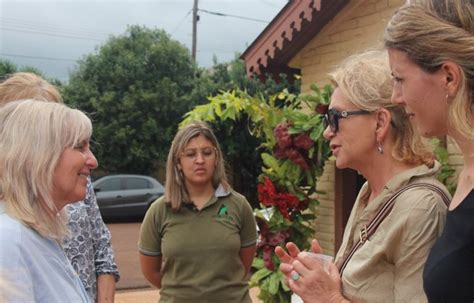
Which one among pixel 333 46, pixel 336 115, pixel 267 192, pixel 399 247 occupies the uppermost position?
pixel 333 46

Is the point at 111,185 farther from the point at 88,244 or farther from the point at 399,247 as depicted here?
the point at 399,247

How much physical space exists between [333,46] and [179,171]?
9.11 feet

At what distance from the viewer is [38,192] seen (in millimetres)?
1788

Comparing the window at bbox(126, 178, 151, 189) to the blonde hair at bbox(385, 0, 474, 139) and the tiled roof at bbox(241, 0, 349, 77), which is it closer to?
the tiled roof at bbox(241, 0, 349, 77)

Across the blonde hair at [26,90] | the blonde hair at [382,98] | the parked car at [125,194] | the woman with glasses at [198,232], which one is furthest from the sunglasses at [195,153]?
the parked car at [125,194]

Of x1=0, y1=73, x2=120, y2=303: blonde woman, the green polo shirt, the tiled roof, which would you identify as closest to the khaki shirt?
x1=0, y1=73, x2=120, y2=303: blonde woman

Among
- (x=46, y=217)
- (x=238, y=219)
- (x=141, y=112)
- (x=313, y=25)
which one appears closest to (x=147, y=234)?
(x=238, y=219)

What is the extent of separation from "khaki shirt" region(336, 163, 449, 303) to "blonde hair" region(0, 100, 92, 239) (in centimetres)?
102

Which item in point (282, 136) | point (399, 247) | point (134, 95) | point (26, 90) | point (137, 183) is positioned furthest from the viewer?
point (134, 95)

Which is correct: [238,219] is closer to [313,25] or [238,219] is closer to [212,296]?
[212,296]

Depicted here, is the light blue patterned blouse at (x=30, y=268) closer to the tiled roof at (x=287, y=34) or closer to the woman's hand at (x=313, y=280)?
the woman's hand at (x=313, y=280)

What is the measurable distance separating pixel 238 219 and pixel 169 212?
1.43 ft

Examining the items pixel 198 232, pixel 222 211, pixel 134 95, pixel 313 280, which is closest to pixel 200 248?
pixel 198 232

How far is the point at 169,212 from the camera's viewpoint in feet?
11.3
